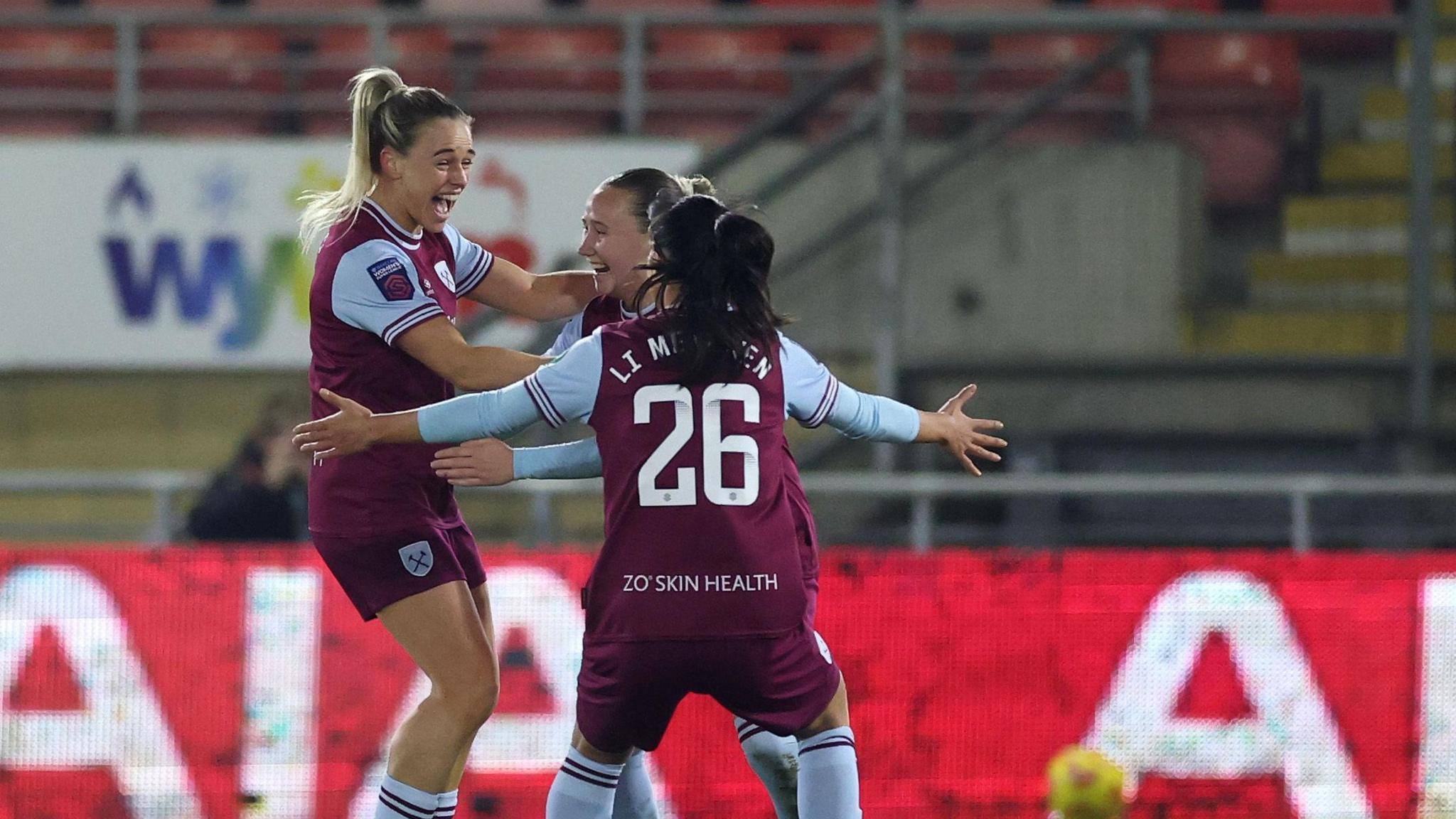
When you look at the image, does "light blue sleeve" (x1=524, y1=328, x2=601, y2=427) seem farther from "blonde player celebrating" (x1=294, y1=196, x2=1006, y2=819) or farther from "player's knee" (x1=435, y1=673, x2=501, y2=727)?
"player's knee" (x1=435, y1=673, x2=501, y2=727)

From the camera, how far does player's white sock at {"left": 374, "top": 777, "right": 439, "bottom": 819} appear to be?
176 inches

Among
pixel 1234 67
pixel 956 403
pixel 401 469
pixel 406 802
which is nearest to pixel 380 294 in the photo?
pixel 401 469

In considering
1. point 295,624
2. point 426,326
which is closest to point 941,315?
point 295,624

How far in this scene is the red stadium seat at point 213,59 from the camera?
1088 centimetres

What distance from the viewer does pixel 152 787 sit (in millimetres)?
6148

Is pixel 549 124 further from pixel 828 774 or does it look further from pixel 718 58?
pixel 828 774

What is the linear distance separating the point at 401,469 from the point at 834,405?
3.27 ft

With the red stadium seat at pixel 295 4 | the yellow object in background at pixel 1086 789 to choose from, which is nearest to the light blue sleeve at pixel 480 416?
the yellow object in background at pixel 1086 789

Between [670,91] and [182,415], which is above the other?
[670,91]

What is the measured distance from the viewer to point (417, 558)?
14.7ft

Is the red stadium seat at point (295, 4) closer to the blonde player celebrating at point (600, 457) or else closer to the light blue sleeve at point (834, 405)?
the blonde player celebrating at point (600, 457)

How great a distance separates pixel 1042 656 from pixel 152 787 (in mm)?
2810

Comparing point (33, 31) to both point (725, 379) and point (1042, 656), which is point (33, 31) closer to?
point (1042, 656)

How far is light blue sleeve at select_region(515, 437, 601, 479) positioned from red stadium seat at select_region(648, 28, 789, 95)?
6.60 metres
